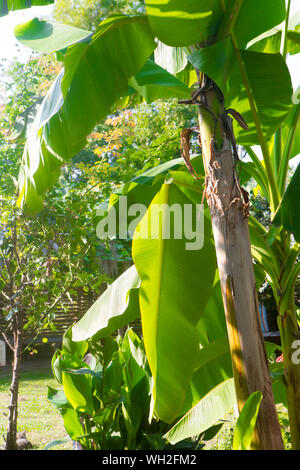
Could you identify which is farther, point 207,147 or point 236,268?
point 207,147

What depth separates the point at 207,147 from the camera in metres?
1.83

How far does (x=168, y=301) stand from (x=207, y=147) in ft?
2.51

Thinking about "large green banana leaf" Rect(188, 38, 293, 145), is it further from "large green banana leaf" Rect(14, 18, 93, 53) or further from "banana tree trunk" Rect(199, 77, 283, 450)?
"large green banana leaf" Rect(14, 18, 93, 53)

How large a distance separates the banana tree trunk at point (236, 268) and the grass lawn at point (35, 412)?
2544 mm

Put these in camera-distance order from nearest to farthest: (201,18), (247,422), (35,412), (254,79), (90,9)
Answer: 1. (247,422)
2. (201,18)
3. (254,79)
4. (35,412)
5. (90,9)

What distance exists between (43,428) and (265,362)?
150 inches

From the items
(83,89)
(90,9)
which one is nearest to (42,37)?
(83,89)

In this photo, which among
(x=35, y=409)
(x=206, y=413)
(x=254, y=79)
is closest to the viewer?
(x=254, y=79)

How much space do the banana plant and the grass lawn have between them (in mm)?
2221

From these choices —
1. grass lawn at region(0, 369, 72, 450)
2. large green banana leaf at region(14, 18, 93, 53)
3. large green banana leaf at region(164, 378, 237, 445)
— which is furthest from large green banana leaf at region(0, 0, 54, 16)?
grass lawn at region(0, 369, 72, 450)

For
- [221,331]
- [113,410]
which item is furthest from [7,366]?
[221,331]

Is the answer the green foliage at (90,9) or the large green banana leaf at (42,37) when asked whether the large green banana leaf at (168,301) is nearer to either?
the large green banana leaf at (42,37)

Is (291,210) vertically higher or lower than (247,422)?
higher

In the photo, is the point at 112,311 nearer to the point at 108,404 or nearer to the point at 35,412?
the point at 108,404
